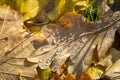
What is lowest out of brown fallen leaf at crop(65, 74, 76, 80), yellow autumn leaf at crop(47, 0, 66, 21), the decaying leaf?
brown fallen leaf at crop(65, 74, 76, 80)

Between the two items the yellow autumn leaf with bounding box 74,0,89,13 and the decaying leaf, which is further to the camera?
the yellow autumn leaf with bounding box 74,0,89,13

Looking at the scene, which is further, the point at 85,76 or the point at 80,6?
the point at 80,6

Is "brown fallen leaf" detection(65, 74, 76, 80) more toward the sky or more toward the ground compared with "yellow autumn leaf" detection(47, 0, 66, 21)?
more toward the ground

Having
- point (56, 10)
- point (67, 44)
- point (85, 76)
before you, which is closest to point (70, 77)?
point (85, 76)

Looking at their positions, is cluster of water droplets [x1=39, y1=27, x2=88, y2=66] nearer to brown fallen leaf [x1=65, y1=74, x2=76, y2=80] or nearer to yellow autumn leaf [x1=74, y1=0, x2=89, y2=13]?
brown fallen leaf [x1=65, y1=74, x2=76, y2=80]

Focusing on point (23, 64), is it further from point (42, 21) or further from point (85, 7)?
point (85, 7)

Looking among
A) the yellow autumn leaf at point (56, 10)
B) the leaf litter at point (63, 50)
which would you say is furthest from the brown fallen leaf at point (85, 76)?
the yellow autumn leaf at point (56, 10)

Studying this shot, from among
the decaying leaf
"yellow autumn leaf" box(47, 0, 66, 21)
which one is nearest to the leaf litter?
the decaying leaf

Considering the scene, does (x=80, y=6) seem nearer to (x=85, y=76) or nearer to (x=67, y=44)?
(x=67, y=44)

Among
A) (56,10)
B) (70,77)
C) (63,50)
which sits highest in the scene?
(56,10)

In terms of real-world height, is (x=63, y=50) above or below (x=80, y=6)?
below
